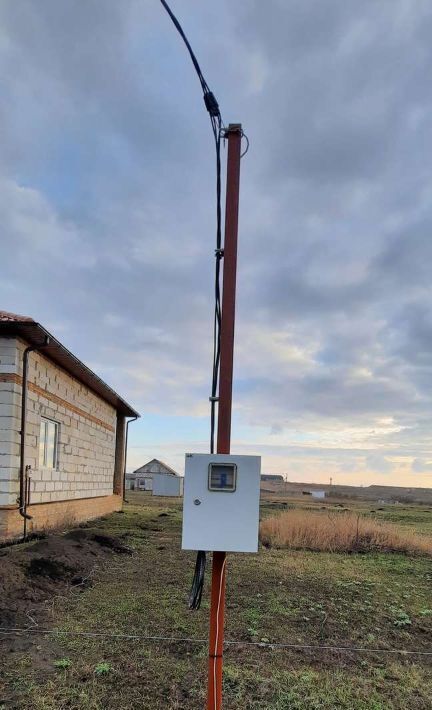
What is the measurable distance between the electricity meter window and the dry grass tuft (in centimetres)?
926

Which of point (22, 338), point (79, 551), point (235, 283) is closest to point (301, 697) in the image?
point (235, 283)

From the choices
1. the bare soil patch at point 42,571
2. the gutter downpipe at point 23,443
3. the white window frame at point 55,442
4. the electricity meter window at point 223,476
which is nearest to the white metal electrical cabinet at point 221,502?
the electricity meter window at point 223,476

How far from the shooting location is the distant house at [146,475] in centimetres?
5041

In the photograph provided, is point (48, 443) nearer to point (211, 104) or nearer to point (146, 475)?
point (211, 104)

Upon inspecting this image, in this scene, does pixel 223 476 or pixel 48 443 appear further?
pixel 48 443

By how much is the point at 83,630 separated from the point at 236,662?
141 cm

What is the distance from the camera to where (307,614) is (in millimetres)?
5816

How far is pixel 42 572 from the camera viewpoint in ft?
22.0

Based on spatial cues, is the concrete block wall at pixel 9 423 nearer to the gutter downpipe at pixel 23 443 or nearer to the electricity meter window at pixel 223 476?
the gutter downpipe at pixel 23 443

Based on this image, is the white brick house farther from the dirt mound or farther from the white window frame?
the dirt mound

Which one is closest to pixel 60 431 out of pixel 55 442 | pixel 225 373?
pixel 55 442

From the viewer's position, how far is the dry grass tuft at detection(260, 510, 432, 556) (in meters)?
11.5

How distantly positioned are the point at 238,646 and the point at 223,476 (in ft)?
8.19

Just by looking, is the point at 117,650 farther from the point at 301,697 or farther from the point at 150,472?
the point at 150,472
